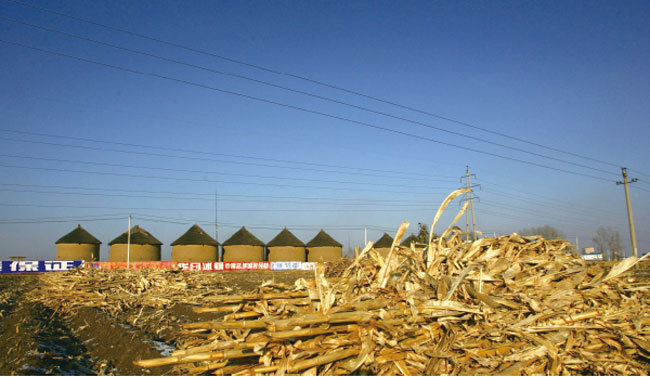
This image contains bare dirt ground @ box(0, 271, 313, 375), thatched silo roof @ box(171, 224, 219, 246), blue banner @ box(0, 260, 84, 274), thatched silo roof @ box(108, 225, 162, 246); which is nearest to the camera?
bare dirt ground @ box(0, 271, 313, 375)

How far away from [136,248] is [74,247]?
362 inches

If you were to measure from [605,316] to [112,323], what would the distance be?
1307cm

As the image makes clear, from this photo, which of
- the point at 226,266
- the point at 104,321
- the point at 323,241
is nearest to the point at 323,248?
the point at 323,241

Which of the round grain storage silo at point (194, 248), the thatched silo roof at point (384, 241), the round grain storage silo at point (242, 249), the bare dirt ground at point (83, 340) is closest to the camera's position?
the bare dirt ground at point (83, 340)

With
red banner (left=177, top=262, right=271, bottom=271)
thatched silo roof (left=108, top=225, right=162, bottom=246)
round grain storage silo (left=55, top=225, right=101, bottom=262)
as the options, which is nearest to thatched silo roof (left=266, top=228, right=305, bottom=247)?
red banner (left=177, top=262, right=271, bottom=271)

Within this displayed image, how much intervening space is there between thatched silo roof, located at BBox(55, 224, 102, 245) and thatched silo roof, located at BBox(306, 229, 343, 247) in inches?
Answer: 1318

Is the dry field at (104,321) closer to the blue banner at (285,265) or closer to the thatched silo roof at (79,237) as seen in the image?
the blue banner at (285,265)

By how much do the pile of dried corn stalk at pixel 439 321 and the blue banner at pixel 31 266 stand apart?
4749 cm

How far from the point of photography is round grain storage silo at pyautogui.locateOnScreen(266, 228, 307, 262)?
59406 millimetres

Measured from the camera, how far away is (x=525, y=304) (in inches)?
163

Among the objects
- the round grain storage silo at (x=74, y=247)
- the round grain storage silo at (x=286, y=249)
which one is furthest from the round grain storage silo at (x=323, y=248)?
the round grain storage silo at (x=74, y=247)

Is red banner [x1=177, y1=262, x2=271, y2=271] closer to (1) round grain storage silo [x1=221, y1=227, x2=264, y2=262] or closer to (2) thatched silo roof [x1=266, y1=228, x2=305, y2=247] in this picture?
(1) round grain storage silo [x1=221, y1=227, x2=264, y2=262]

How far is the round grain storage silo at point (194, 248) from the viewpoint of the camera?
181 ft

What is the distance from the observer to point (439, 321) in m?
3.74
